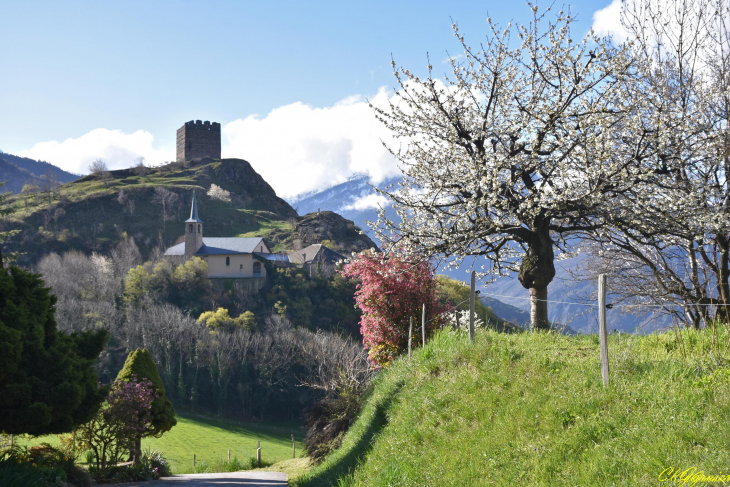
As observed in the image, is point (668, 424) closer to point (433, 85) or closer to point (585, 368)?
point (585, 368)

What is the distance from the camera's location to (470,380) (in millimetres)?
7785

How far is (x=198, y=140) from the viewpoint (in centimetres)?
14412

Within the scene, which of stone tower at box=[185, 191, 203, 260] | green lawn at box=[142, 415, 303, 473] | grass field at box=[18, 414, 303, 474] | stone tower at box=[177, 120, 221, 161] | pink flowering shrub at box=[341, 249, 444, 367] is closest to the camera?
pink flowering shrub at box=[341, 249, 444, 367]

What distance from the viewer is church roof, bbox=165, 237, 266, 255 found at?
78438 mm

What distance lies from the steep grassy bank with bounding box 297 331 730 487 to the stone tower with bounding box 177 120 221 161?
469 feet

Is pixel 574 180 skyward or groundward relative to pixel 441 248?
skyward

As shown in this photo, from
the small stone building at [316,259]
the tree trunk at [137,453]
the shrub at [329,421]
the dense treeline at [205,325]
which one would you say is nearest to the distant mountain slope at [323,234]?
the small stone building at [316,259]

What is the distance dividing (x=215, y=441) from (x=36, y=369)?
32.4 m

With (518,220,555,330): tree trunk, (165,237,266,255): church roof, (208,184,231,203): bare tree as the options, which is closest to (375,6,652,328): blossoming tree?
(518,220,555,330): tree trunk

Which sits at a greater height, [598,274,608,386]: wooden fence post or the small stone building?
the small stone building

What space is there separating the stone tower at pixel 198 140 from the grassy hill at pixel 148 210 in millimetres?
3840

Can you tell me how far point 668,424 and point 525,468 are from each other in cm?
137

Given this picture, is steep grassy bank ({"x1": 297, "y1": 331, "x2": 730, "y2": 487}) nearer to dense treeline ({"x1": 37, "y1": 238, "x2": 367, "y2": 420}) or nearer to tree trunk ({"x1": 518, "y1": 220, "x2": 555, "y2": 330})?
tree trunk ({"x1": 518, "y1": 220, "x2": 555, "y2": 330})

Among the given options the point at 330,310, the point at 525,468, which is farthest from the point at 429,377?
the point at 330,310
